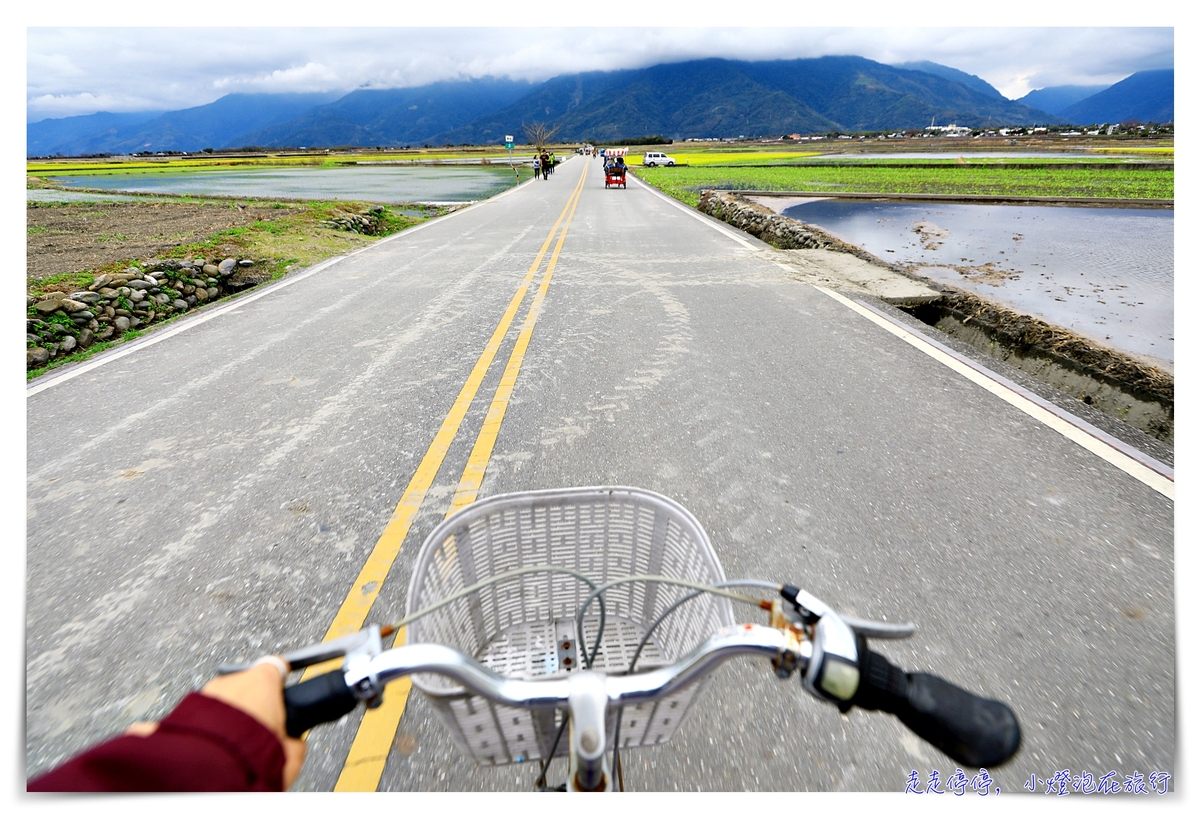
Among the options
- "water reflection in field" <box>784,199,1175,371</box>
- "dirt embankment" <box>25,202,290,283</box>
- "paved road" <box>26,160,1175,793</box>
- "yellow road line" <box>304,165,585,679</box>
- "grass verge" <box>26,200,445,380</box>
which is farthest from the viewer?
"dirt embankment" <box>25,202,290,283</box>

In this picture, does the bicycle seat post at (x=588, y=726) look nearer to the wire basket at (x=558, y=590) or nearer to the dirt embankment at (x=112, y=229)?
the wire basket at (x=558, y=590)

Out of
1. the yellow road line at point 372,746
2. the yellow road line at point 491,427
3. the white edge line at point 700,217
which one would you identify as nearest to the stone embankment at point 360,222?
the white edge line at point 700,217

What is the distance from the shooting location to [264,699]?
40.8 inches

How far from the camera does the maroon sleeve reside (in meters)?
0.82

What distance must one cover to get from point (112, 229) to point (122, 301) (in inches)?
437

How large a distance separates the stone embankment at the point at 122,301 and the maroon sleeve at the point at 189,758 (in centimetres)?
689

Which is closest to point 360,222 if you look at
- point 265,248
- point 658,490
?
point 265,248

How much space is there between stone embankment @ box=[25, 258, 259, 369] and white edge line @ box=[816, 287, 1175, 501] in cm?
878

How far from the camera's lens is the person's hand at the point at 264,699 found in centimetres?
101

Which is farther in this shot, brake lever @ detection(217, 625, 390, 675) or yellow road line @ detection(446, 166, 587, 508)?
yellow road line @ detection(446, 166, 587, 508)

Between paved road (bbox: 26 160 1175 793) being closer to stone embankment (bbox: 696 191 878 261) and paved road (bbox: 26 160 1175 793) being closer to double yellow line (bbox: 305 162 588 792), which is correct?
double yellow line (bbox: 305 162 588 792)

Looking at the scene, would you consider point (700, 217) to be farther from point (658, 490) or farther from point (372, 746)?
point (372, 746)

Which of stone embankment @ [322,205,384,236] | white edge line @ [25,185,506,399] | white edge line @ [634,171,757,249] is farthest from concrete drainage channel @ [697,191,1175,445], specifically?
stone embankment @ [322,205,384,236]

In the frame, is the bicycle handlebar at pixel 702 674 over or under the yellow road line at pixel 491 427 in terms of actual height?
over
